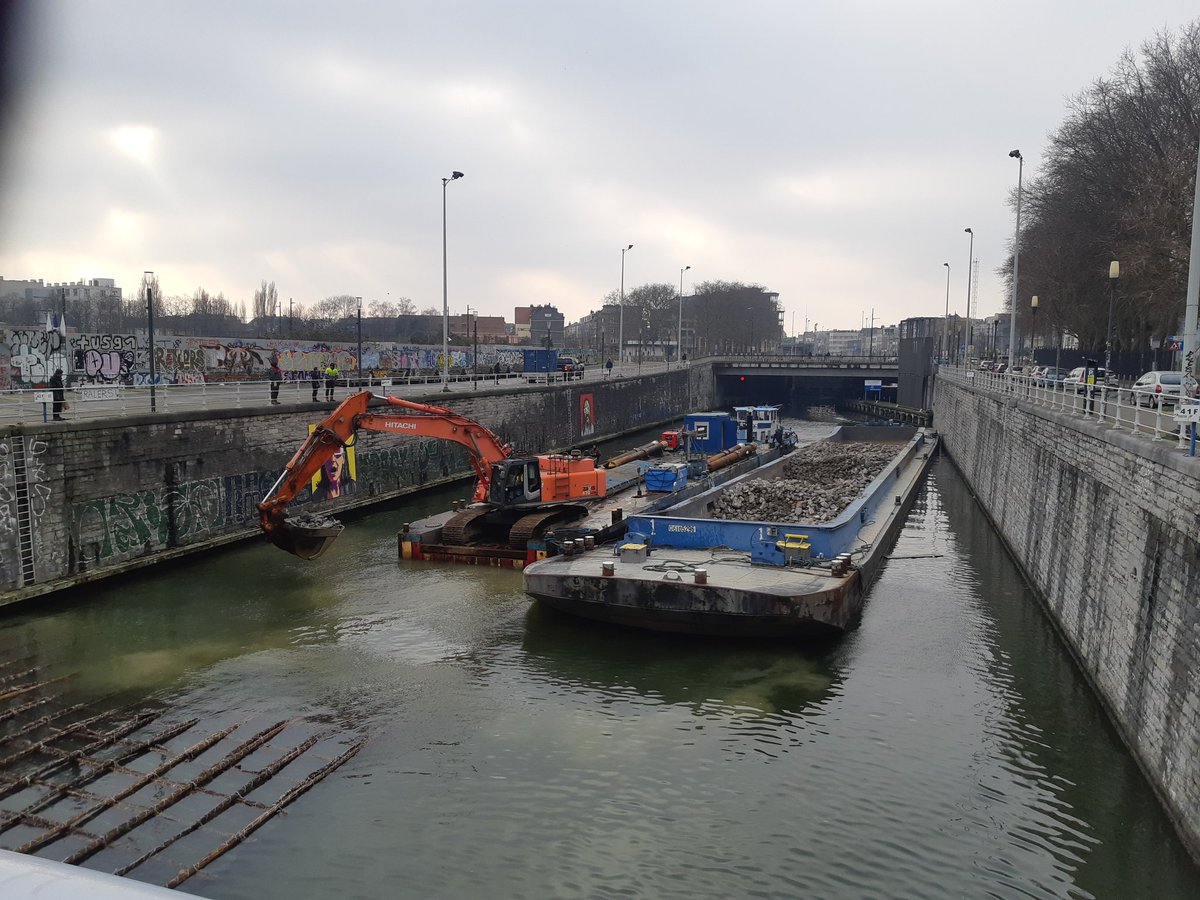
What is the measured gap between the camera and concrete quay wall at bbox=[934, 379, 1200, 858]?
11898 millimetres

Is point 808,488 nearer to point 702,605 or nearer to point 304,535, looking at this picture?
point 702,605

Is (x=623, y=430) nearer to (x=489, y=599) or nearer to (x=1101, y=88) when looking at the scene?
(x=1101, y=88)

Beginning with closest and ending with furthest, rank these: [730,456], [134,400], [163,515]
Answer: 1. [163,515]
2. [134,400]
3. [730,456]

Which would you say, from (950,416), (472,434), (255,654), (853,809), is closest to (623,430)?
(950,416)

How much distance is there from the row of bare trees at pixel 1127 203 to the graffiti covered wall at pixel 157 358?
46.2 meters

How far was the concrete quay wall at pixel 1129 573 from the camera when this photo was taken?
11.9 metres

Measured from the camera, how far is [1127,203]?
159 feet

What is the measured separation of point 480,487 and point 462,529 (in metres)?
2.00

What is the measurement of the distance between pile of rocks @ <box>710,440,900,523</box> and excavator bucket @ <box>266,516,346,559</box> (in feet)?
39.5

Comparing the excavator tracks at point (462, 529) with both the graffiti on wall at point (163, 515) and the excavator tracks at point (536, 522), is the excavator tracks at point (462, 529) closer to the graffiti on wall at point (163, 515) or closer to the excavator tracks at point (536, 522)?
the excavator tracks at point (536, 522)

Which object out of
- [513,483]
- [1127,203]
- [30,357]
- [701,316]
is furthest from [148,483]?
[701,316]

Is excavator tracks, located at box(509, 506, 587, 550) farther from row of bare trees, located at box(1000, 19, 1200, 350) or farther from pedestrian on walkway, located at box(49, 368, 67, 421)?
row of bare trees, located at box(1000, 19, 1200, 350)

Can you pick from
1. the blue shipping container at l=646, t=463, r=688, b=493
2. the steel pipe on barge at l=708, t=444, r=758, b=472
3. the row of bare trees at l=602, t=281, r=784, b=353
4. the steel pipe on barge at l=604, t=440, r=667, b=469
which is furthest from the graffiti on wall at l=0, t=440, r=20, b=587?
the row of bare trees at l=602, t=281, r=784, b=353

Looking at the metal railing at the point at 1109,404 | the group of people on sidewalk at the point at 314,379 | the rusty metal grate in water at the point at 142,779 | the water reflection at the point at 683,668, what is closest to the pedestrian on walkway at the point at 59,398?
the group of people on sidewalk at the point at 314,379
